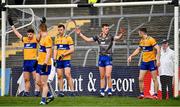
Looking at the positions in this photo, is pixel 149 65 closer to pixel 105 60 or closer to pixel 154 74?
pixel 154 74

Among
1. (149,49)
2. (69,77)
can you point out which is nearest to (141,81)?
(149,49)

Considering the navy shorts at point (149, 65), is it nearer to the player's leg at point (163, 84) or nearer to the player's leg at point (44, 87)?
the player's leg at point (163, 84)

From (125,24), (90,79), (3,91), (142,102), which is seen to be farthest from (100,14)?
(142,102)

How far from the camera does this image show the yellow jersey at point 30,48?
55.6ft

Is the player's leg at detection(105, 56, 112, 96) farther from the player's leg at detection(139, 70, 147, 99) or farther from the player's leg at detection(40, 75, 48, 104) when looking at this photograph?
the player's leg at detection(40, 75, 48, 104)

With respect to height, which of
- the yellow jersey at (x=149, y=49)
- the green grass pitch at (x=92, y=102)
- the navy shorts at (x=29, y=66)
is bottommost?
the green grass pitch at (x=92, y=102)

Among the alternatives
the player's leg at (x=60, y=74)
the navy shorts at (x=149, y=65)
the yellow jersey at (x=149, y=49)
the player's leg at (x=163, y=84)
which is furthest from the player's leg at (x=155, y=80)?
the player's leg at (x=60, y=74)

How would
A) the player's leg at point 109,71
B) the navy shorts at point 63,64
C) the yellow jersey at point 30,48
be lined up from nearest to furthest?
1. the player's leg at point 109,71
2. the navy shorts at point 63,64
3. the yellow jersey at point 30,48

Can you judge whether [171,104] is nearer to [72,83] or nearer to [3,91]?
[72,83]

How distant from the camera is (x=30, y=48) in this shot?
17.0 meters

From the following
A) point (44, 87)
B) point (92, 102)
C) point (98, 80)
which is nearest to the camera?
point (44, 87)

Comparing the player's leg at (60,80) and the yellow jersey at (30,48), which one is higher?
the yellow jersey at (30,48)

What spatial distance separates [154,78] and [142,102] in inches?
50.0

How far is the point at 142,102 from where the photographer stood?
48.5 feet
